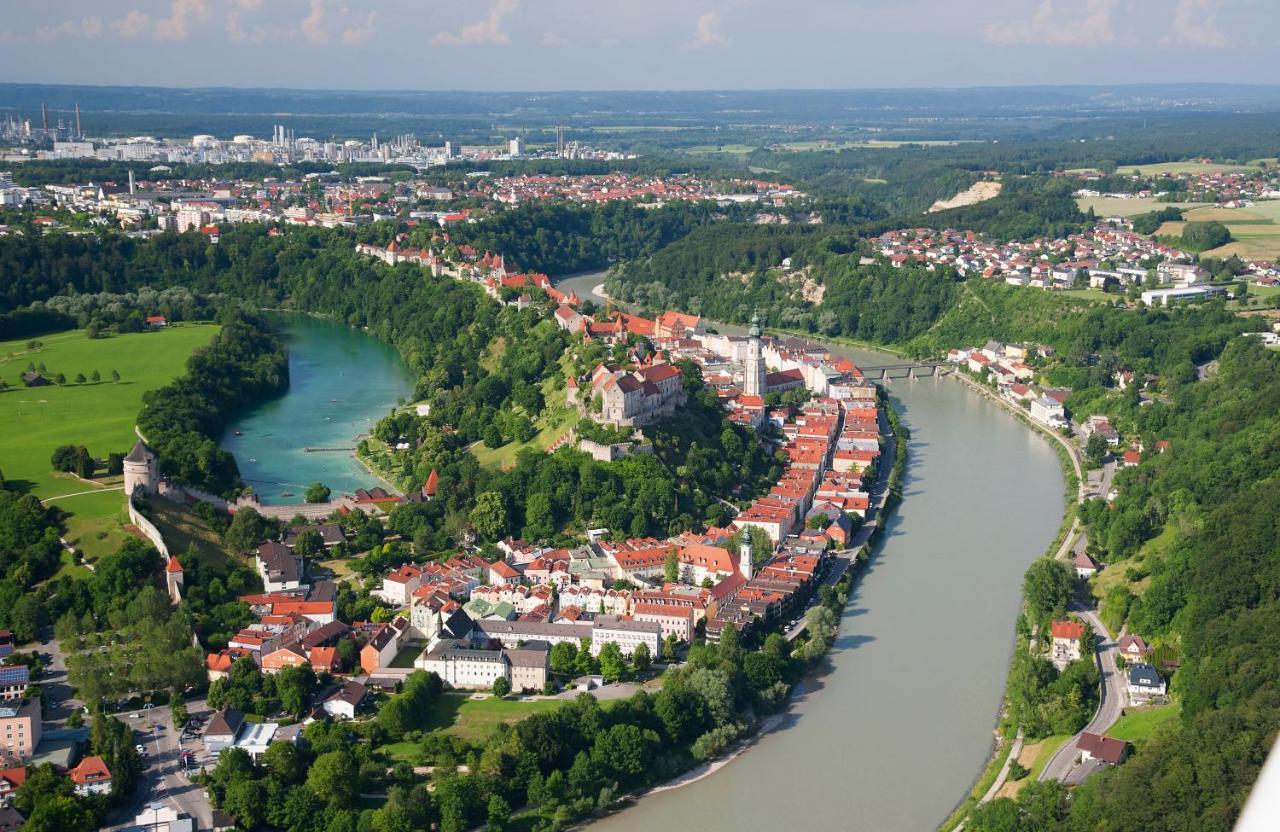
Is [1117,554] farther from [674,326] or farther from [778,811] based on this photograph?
[674,326]

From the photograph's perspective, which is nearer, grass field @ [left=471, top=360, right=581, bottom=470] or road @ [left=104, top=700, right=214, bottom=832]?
road @ [left=104, top=700, right=214, bottom=832]

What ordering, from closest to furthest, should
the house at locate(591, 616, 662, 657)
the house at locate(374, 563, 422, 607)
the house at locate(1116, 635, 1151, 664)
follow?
the house at locate(1116, 635, 1151, 664) < the house at locate(591, 616, 662, 657) < the house at locate(374, 563, 422, 607)

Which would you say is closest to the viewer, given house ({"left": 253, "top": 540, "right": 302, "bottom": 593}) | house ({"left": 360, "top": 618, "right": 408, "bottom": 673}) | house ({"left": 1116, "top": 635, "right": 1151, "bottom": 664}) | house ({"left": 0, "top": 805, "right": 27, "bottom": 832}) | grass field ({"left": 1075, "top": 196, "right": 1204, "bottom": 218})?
house ({"left": 0, "top": 805, "right": 27, "bottom": 832})

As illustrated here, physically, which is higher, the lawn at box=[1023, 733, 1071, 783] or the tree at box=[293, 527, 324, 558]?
the tree at box=[293, 527, 324, 558]

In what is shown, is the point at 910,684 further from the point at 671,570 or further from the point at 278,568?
the point at 278,568

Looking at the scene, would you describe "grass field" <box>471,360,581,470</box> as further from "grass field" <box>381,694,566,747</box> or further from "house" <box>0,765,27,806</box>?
"house" <box>0,765,27,806</box>

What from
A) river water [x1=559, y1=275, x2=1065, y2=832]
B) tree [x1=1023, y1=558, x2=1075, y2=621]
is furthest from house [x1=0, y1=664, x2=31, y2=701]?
tree [x1=1023, y1=558, x2=1075, y2=621]
